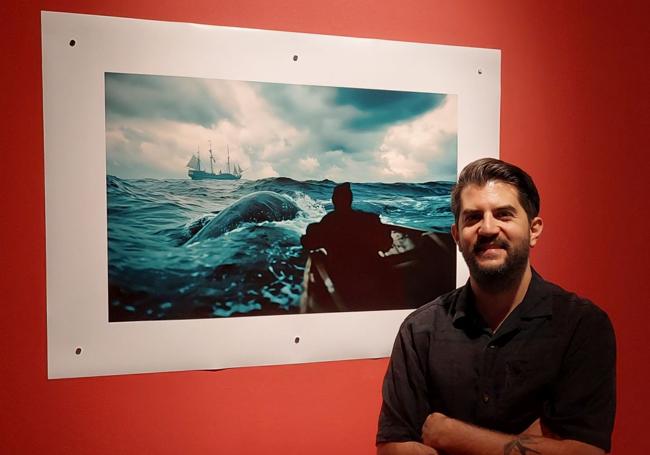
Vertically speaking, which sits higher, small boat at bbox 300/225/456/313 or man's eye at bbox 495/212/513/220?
man's eye at bbox 495/212/513/220

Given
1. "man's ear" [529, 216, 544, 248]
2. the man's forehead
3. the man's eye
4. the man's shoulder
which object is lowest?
the man's shoulder

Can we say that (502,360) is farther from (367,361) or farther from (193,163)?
(193,163)

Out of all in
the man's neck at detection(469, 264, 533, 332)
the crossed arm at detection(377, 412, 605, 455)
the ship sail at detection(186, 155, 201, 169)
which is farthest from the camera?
the ship sail at detection(186, 155, 201, 169)

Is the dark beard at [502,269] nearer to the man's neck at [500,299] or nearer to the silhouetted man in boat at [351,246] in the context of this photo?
the man's neck at [500,299]

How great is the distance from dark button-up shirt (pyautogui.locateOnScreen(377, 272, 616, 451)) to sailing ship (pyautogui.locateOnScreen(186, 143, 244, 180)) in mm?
610

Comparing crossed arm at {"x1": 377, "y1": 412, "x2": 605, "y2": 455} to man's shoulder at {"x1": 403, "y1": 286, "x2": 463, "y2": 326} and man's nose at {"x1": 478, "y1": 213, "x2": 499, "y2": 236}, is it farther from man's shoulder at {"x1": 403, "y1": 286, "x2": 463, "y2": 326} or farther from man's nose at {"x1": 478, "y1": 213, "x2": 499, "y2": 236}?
man's nose at {"x1": 478, "y1": 213, "x2": 499, "y2": 236}

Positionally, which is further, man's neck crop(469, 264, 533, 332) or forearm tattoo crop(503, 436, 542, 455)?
man's neck crop(469, 264, 533, 332)

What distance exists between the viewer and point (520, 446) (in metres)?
1.09

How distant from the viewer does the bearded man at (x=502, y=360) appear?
1.09 meters

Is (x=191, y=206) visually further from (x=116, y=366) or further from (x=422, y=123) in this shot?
(x=422, y=123)

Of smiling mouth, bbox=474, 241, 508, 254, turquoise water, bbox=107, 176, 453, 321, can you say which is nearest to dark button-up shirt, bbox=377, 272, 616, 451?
smiling mouth, bbox=474, 241, 508, 254

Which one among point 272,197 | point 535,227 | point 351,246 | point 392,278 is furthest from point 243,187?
point 535,227

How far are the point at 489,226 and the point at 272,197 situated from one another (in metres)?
0.56

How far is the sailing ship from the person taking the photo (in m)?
1.31
